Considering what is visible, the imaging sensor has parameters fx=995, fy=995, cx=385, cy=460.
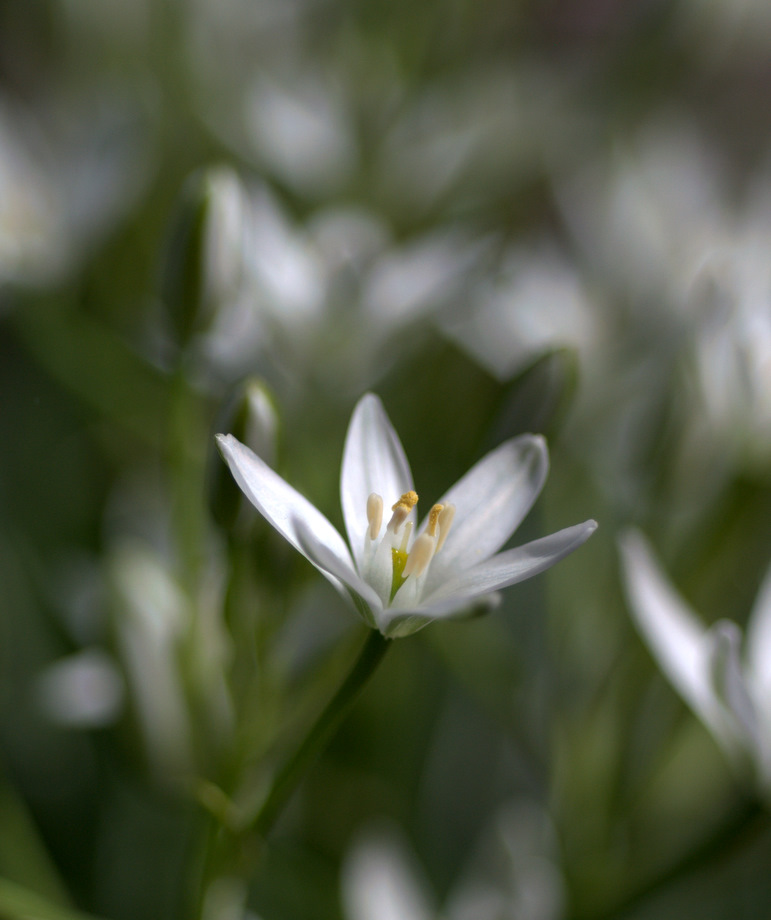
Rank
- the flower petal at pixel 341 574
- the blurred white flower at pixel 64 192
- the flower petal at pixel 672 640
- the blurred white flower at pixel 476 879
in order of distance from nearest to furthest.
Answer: the flower petal at pixel 341 574 → the flower petal at pixel 672 640 → the blurred white flower at pixel 476 879 → the blurred white flower at pixel 64 192

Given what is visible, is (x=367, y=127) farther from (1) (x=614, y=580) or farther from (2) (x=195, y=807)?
(2) (x=195, y=807)

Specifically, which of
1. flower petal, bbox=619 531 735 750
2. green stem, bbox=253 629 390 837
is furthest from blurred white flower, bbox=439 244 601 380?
green stem, bbox=253 629 390 837

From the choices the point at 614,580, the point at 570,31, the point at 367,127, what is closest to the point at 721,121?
the point at 570,31

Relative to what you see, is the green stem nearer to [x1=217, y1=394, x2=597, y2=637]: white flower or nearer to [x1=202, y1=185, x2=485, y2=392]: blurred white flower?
[x1=217, y1=394, x2=597, y2=637]: white flower

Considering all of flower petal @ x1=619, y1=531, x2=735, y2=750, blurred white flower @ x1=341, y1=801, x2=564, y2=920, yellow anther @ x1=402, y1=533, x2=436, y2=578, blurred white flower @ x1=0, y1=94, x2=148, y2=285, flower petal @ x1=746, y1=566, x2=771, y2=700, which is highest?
blurred white flower @ x1=0, y1=94, x2=148, y2=285

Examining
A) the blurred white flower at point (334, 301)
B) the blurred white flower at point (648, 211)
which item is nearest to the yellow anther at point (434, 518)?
A: the blurred white flower at point (334, 301)

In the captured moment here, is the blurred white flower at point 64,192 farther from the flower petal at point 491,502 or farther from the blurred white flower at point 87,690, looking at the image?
the flower petal at point 491,502
